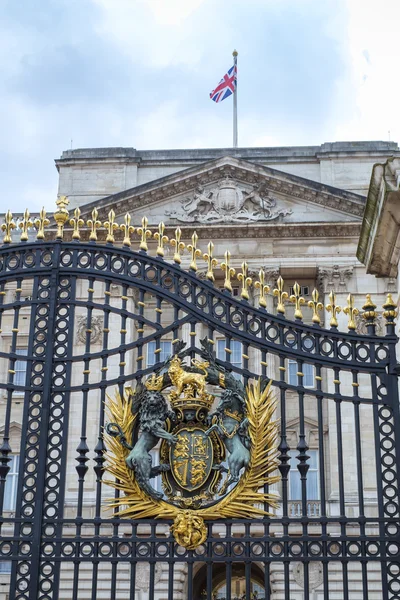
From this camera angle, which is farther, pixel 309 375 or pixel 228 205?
pixel 228 205

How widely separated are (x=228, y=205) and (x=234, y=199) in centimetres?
31

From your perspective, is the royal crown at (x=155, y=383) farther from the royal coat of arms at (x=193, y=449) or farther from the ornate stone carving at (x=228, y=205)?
the ornate stone carving at (x=228, y=205)

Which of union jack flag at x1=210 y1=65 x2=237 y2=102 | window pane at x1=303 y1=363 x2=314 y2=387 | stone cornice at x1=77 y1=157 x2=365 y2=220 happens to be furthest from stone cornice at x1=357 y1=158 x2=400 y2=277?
union jack flag at x1=210 y1=65 x2=237 y2=102

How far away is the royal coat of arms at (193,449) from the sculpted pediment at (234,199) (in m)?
20.8

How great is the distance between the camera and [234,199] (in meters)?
30.9

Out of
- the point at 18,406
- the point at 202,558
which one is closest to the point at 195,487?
the point at 202,558

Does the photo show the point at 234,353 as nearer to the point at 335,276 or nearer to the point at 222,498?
the point at 335,276

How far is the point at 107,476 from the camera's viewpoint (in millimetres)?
22594

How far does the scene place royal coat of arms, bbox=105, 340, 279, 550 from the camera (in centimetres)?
939

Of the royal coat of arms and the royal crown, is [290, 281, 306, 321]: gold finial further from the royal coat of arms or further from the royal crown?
the royal crown

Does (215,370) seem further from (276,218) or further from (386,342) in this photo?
(276,218)

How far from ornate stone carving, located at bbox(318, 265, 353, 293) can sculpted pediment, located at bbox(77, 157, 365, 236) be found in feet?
5.19

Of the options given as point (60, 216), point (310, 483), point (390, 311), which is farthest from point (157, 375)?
point (310, 483)

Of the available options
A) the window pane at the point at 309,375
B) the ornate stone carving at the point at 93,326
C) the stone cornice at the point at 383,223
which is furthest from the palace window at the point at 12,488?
the stone cornice at the point at 383,223
